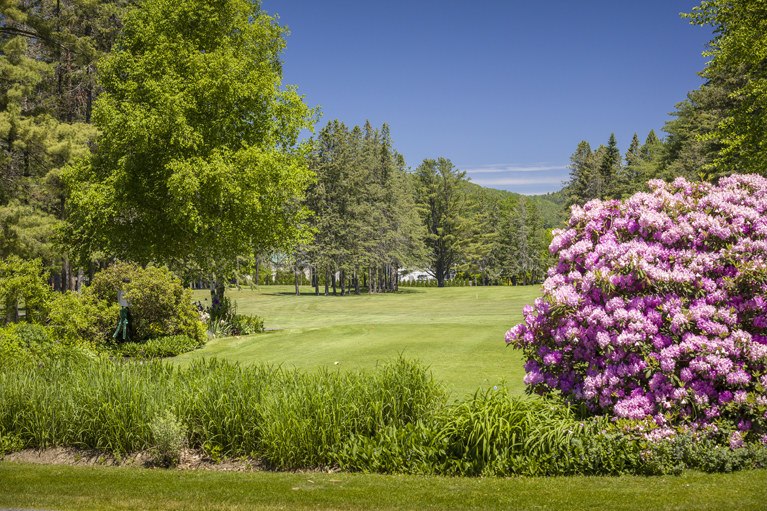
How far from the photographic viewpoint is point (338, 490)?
6125mm

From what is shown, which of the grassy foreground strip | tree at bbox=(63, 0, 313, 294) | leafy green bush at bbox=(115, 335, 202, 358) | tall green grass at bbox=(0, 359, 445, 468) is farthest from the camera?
tree at bbox=(63, 0, 313, 294)

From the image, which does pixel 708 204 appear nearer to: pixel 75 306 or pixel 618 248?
pixel 618 248

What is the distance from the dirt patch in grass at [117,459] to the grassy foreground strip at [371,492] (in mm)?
552

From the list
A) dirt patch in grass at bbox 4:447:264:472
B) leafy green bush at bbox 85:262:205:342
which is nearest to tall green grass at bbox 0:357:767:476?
dirt patch in grass at bbox 4:447:264:472

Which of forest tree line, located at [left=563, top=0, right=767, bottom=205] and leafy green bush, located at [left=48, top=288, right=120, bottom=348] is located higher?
forest tree line, located at [left=563, top=0, right=767, bottom=205]

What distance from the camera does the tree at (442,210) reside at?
77.9 meters

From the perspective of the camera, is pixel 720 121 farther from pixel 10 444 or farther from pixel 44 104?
pixel 44 104

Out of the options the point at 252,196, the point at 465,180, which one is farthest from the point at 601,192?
the point at 252,196

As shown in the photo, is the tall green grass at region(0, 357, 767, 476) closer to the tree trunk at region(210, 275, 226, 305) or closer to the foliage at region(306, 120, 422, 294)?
the tree trunk at region(210, 275, 226, 305)

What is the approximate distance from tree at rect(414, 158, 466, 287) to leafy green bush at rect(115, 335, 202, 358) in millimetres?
59308

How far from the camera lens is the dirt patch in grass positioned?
7387 millimetres

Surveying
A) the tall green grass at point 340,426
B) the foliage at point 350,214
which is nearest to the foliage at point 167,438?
the tall green grass at point 340,426

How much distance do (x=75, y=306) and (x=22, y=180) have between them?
15897 mm

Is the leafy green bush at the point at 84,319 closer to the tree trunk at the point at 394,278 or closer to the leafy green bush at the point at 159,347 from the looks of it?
the leafy green bush at the point at 159,347
